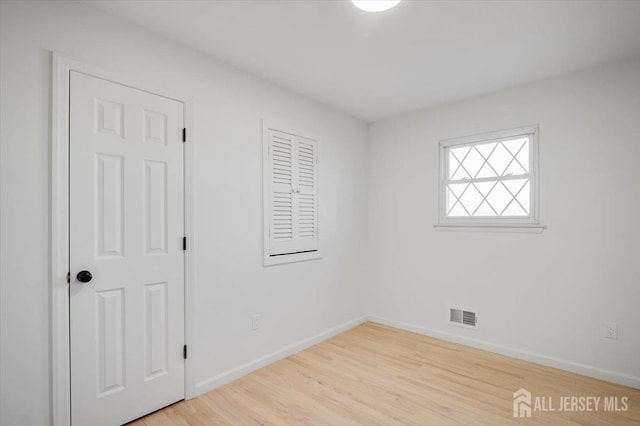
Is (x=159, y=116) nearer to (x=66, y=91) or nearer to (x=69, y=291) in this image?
(x=66, y=91)

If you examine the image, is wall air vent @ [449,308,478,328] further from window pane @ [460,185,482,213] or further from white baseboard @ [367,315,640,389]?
window pane @ [460,185,482,213]

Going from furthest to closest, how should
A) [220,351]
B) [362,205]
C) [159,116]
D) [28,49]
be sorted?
[362,205] < [220,351] < [159,116] < [28,49]

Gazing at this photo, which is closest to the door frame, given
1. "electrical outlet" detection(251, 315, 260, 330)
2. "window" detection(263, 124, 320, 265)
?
"electrical outlet" detection(251, 315, 260, 330)

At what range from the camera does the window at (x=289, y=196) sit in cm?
292

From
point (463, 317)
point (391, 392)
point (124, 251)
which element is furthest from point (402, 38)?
point (463, 317)

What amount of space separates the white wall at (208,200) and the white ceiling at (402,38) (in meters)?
0.21

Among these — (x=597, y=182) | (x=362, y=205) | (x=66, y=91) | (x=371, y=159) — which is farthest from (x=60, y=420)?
(x=597, y=182)

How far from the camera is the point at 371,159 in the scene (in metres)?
4.18

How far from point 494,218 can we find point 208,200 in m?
2.75

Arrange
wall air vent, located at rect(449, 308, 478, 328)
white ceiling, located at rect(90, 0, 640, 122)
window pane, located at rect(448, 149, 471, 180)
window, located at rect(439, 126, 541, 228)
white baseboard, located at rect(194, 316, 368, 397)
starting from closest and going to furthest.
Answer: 1. white ceiling, located at rect(90, 0, 640, 122)
2. white baseboard, located at rect(194, 316, 368, 397)
3. window, located at rect(439, 126, 541, 228)
4. wall air vent, located at rect(449, 308, 478, 328)
5. window pane, located at rect(448, 149, 471, 180)

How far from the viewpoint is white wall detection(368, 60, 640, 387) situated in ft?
8.36

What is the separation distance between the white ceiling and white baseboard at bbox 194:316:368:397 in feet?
8.30

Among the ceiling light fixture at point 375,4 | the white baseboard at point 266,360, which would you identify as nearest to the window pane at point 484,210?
the white baseboard at point 266,360

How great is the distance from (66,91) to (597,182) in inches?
154
